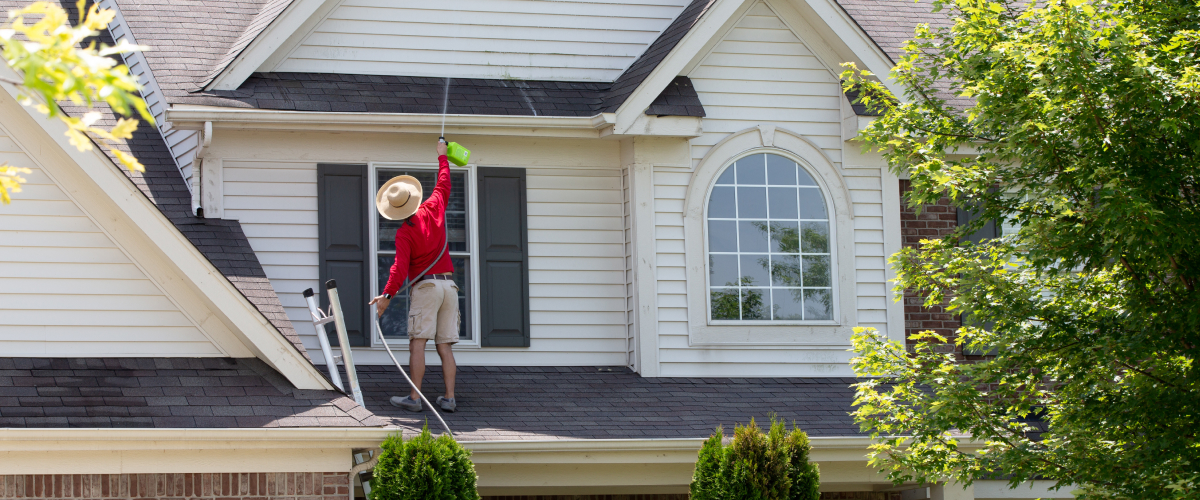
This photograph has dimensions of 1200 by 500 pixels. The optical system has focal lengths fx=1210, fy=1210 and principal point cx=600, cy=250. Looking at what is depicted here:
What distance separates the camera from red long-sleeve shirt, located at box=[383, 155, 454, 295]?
8.55 metres

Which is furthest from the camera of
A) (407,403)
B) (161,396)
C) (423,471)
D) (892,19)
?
(892,19)

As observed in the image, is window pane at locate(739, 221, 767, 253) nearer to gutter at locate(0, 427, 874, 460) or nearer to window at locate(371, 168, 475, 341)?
window at locate(371, 168, 475, 341)

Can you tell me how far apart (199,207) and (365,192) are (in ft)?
4.12

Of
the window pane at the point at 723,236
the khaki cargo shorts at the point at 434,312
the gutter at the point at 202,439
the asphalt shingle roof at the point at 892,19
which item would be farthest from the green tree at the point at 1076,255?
the asphalt shingle roof at the point at 892,19

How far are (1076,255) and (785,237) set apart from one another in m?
3.62

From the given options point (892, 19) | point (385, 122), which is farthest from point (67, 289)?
point (892, 19)

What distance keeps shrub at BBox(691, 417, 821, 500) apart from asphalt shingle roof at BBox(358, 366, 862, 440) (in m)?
0.53

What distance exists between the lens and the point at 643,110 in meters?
9.63

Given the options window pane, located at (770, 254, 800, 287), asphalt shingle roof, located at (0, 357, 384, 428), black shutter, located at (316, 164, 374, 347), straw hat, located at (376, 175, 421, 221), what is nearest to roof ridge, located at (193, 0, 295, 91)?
black shutter, located at (316, 164, 374, 347)

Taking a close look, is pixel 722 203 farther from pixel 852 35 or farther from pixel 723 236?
pixel 852 35

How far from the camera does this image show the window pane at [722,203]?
32.9ft

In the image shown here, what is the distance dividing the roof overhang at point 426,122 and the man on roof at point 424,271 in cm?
72

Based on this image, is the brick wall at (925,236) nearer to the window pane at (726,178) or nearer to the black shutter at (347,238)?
the window pane at (726,178)

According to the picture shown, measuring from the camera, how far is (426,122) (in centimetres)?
944
